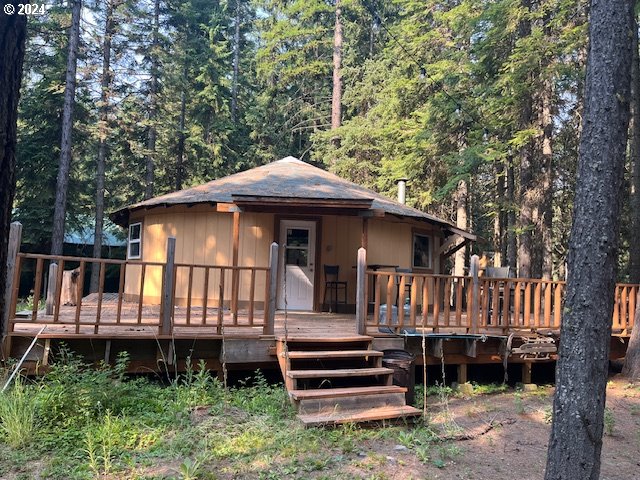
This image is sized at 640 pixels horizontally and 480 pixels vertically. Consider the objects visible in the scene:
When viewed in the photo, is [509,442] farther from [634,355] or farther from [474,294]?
[634,355]

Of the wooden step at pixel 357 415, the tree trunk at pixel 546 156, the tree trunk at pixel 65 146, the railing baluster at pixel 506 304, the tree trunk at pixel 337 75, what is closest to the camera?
the wooden step at pixel 357 415

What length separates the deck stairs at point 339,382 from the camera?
5.07 m

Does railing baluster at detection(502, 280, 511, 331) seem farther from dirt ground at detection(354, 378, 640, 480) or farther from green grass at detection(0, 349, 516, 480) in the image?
green grass at detection(0, 349, 516, 480)

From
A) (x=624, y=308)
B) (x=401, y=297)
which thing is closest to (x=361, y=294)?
(x=401, y=297)

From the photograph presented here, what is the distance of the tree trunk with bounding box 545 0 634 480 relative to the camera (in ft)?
10.5

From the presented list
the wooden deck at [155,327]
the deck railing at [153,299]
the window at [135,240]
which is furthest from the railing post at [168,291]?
the window at [135,240]

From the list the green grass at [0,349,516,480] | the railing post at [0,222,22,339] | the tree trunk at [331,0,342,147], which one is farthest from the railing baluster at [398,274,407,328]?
the tree trunk at [331,0,342,147]

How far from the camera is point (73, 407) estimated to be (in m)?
4.53

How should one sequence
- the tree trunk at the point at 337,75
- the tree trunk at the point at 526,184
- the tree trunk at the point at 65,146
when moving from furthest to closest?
1. the tree trunk at the point at 337,75
2. the tree trunk at the point at 65,146
3. the tree trunk at the point at 526,184

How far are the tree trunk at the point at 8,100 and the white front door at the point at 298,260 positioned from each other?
6.42 metres

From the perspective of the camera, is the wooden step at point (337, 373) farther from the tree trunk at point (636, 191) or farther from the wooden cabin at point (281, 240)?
the tree trunk at point (636, 191)

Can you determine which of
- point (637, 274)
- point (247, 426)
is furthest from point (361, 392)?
point (637, 274)

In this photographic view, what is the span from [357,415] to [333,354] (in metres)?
1.01

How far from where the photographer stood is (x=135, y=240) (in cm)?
1181
